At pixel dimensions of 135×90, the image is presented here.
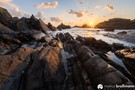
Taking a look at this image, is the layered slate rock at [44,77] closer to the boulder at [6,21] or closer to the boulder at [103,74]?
the boulder at [103,74]

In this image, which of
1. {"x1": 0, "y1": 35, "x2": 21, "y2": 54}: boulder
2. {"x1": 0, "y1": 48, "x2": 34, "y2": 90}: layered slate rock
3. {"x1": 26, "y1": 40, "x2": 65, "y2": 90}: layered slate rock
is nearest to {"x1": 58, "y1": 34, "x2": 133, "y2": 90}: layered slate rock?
{"x1": 26, "y1": 40, "x2": 65, "y2": 90}: layered slate rock

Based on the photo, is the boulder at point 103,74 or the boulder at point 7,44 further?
the boulder at point 7,44

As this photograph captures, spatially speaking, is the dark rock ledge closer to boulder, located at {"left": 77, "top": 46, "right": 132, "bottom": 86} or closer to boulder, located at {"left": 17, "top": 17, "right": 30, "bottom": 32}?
boulder, located at {"left": 77, "top": 46, "right": 132, "bottom": 86}

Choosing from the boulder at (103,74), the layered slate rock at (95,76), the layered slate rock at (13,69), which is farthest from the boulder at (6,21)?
the boulder at (103,74)

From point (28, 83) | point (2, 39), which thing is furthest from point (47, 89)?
point (2, 39)

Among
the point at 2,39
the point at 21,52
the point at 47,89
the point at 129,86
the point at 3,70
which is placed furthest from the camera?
the point at 2,39

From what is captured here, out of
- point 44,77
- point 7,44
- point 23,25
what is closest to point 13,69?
point 44,77

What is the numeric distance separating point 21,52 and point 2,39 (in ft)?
61.7

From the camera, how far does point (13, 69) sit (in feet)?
58.4

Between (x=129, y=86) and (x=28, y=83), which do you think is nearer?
(x=129, y=86)

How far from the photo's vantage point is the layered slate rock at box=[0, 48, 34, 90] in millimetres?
15223

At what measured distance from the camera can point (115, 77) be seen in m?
13.8

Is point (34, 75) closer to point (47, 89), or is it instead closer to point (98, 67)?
point (47, 89)

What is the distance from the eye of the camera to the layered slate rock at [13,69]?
15223mm
